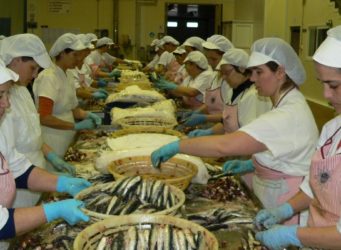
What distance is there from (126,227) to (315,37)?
241 inches

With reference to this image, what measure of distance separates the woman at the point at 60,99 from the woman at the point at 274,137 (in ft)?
5.41

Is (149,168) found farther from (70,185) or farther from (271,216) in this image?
(271,216)

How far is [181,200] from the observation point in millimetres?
2037

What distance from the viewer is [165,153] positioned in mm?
2502

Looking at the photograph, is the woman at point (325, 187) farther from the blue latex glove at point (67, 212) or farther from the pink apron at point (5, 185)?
the pink apron at point (5, 185)

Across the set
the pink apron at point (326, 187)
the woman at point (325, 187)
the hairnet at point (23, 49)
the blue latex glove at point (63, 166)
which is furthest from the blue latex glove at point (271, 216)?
the hairnet at point (23, 49)

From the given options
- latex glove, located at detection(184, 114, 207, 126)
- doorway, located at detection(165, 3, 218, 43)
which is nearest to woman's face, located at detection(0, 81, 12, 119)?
latex glove, located at detection(184, 114, 207, 126)

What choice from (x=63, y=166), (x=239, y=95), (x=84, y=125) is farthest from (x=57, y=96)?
(x=239, y=95)

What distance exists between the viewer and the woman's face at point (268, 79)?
248 cm

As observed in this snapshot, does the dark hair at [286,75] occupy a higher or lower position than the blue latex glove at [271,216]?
higher

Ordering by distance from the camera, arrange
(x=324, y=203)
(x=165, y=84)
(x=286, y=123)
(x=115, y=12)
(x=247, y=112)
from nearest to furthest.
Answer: (x=324, y=203), (x=286, y=123), (x=247, y=112), (x=165, y=84), (x=115, y=12)

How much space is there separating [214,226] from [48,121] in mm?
2188

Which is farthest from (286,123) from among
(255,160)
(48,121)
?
(48,121)

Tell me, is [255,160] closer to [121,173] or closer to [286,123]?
[286,123]
